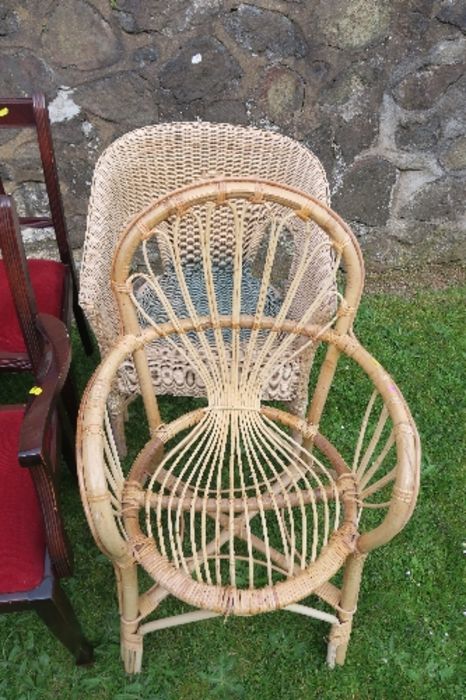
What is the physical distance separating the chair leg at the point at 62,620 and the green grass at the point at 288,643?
14 cm

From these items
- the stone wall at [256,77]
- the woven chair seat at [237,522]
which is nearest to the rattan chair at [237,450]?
the woven chair seat at [237,522]

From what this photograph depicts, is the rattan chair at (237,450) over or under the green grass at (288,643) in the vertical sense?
over

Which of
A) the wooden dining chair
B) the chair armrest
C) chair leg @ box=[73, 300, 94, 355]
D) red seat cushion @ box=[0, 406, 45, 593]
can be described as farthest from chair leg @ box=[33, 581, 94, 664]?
chair leg @ box=[73, 300, 94, 355]

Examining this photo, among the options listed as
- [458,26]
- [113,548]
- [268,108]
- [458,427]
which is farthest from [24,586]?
[458,26]

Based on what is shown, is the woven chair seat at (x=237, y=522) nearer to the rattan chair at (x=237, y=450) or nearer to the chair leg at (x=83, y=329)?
the rattan chair at (x=237, y=450)

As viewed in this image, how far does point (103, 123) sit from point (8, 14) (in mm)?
426

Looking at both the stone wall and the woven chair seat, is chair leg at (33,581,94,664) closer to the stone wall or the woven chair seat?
the woven chair seat

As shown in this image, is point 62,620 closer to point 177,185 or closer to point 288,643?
point 288,643

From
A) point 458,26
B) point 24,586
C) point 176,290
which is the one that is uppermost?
point 458,26

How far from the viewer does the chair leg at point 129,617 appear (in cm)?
143

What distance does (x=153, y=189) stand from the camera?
192cm

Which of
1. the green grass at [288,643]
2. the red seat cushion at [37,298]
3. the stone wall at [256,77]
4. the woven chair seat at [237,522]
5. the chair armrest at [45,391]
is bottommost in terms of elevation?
the green grass at [288,643]

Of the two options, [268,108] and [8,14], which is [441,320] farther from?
[8,14]

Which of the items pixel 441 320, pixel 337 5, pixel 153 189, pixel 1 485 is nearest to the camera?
pixel 1 485
